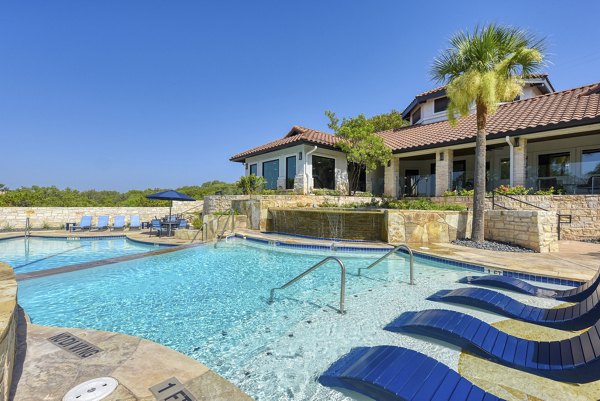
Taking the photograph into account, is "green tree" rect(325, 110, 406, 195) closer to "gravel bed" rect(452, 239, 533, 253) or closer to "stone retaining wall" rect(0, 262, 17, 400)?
"gravel bed" rect(452, 239, 533, 253)

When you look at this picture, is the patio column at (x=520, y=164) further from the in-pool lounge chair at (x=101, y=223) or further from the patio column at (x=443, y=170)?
the in-pool lounge chair at (x=101, y=223)

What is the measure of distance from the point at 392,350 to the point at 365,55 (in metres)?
19.0

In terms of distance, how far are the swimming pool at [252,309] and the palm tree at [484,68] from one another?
523 cm

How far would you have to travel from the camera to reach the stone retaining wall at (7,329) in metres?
1.75

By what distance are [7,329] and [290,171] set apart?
18102 millimetres

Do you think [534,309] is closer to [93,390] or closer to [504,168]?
[93,390]

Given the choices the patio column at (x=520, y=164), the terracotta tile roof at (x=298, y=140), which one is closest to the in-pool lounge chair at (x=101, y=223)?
the terracotta tile roof at (x=298, y=140)

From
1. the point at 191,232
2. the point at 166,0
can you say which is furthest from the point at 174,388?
the point at 166,0

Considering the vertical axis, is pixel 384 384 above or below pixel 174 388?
below

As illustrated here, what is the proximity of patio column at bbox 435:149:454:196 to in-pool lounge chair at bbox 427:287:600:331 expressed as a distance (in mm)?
12039

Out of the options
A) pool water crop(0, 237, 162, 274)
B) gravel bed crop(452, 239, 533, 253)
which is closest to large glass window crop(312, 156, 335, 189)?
gravel bed crop(452, 239, 533, 253)

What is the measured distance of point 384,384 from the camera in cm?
261

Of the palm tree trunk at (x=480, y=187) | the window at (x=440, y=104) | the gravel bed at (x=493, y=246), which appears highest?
the window at (x=440, y=104)

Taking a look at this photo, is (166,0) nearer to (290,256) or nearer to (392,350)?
(290,256)
